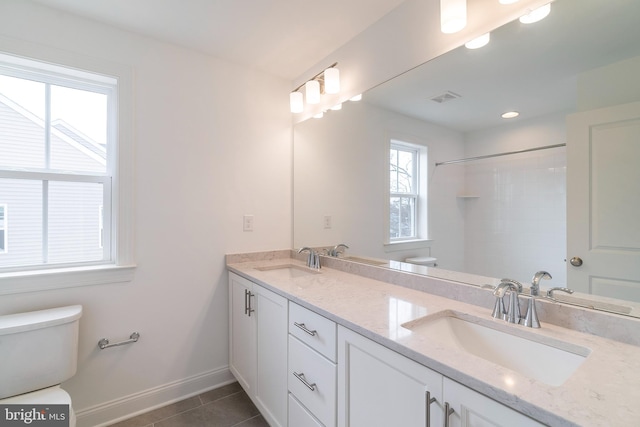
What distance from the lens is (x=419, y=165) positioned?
153 centimetres

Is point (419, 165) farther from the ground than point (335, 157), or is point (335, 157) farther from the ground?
point (335, 157)

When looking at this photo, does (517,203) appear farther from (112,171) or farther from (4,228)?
(4,228)

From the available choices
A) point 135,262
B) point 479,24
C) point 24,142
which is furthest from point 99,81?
point 479,24

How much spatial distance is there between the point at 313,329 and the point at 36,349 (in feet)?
4.35

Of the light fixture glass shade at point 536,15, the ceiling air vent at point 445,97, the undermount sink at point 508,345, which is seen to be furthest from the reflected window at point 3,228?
the light fixture glass shade at point 536,15

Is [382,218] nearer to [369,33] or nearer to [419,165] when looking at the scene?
[419,165]

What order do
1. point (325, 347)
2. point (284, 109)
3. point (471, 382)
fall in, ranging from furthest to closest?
1. point (284, 109)
2. point (325, 347)
3. point (471, 382)

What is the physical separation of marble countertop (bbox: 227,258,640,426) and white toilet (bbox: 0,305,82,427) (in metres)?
1.08

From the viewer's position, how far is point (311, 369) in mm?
1229

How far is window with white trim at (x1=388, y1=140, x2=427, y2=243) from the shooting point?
152 cm

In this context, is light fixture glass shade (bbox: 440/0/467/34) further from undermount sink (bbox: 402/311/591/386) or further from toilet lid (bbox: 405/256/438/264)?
undermount sink (bbox: 402/311/591/386)

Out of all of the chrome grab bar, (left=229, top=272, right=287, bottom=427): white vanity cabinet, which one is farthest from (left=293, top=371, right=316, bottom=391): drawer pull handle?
the chrome grab bar

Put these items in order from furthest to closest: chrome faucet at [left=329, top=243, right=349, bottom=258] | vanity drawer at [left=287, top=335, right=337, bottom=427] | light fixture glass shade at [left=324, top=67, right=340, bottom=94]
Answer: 1. chrome faucet at [left=329, top=243, right=349, bottom=258]
2. light fixture glass shade at [left=324, top=67, right=340, bottom=94]
3. vanity drawer at [left=287, top=335, right=337, bottom=427]

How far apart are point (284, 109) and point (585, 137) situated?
1.92m
